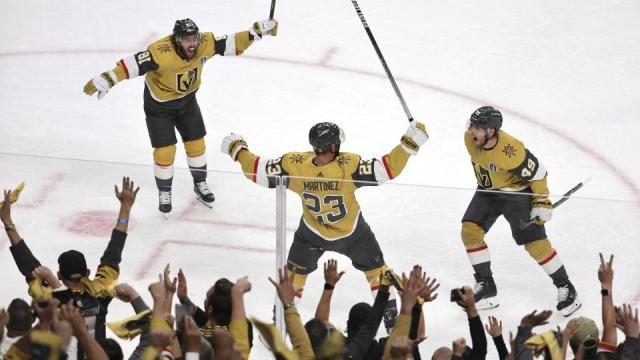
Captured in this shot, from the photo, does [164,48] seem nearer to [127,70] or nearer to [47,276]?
[127,70]

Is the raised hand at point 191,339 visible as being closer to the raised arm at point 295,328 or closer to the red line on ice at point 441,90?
the raised arm at point 295,328

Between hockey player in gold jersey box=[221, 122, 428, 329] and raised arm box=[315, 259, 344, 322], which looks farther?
hockey player in gold jersey box=[221, 122, 428, 329]

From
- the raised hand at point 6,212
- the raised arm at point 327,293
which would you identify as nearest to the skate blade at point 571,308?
the raised arm at point 327,293

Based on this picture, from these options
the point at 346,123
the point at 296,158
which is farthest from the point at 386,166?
the point at 346,123

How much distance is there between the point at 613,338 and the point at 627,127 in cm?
358

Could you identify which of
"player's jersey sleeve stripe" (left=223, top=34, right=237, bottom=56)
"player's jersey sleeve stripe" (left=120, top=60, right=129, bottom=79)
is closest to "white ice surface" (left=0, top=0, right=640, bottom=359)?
"player's jersey sleeve stripe" (left=120, top=60, right=129, bottom=79)

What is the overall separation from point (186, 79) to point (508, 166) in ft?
6.41

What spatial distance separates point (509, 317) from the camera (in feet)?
16.4

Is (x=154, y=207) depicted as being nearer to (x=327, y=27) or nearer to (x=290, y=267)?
(x=290, y=267)

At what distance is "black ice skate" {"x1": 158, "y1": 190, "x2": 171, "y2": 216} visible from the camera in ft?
16.9

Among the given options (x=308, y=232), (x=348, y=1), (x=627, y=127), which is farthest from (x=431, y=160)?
(x=348, y=1)

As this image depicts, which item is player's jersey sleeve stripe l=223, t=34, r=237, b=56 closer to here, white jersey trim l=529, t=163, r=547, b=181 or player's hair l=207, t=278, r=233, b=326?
white jersey trim l=529, t=163, r=547, b=181

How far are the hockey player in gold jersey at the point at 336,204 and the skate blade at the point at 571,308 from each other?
2.40 feet

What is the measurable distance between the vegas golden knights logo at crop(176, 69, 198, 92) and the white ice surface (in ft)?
2.79
